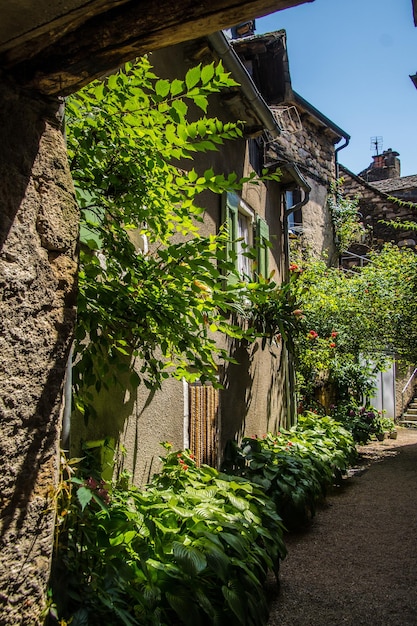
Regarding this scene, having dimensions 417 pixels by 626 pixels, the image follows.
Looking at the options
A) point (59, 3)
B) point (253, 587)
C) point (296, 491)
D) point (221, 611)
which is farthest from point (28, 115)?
point (296, 491)

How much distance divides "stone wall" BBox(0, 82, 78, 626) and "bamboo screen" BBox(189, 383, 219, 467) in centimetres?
309

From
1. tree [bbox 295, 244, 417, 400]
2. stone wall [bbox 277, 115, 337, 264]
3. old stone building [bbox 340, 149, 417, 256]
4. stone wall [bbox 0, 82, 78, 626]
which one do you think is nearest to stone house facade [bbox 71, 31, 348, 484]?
stone wall [bbox 0, 82, 78, 626]

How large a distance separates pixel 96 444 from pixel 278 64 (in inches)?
249

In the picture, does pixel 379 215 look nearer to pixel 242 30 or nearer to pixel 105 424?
pixel 242 30

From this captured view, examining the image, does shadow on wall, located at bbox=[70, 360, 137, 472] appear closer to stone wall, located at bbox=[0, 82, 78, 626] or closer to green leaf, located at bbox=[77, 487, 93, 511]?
green leaf, located at bbox=[77, 487, 93, 511]

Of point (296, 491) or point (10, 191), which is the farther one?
point (296, 491)

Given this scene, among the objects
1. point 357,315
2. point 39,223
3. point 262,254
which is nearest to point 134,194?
point 39,223

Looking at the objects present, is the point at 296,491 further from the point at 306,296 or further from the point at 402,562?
the point at 306,296

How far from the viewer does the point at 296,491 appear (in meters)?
5.00

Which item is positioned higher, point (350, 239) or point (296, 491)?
point (350, 239)

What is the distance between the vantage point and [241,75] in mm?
5359

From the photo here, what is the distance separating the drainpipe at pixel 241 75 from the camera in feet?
15.8

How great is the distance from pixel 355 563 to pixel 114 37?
4284 millimetres

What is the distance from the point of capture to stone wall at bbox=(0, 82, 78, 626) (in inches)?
61.7
